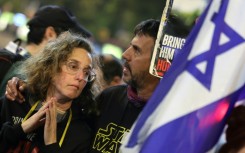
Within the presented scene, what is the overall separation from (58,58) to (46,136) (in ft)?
1.98

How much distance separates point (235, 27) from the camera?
107 inches

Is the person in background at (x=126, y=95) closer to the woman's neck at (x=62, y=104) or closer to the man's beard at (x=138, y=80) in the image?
the man's beard at (x=138, y=80)

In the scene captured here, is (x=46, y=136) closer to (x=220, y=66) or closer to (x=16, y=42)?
(x=220, y=66)

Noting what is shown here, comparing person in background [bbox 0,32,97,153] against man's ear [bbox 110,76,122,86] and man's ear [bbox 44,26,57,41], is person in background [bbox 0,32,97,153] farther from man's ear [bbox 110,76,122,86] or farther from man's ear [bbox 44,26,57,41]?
man's ear [bbox 110,76,122,86]

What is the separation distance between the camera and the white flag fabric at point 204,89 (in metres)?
2.68

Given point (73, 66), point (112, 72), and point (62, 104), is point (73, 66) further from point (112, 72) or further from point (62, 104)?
point (112, 72)

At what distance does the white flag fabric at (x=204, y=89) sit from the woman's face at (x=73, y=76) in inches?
49.2

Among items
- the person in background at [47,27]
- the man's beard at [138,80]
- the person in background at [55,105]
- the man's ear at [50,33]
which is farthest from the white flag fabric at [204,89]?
the man's ear at [50,33]

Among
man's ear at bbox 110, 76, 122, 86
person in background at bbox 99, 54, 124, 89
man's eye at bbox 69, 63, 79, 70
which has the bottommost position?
man's ear at bbox 110, 76, 122, 86

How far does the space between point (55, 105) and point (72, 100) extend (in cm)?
29

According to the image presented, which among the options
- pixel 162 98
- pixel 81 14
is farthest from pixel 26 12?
pixel 162 98

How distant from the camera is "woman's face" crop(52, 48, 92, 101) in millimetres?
3924

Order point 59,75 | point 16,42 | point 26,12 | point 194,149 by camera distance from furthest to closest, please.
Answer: point 26,12
point 16,42
point 59,75
point 194,149

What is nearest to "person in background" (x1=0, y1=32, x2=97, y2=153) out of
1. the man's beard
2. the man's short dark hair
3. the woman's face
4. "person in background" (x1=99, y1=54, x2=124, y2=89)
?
the woman's face
